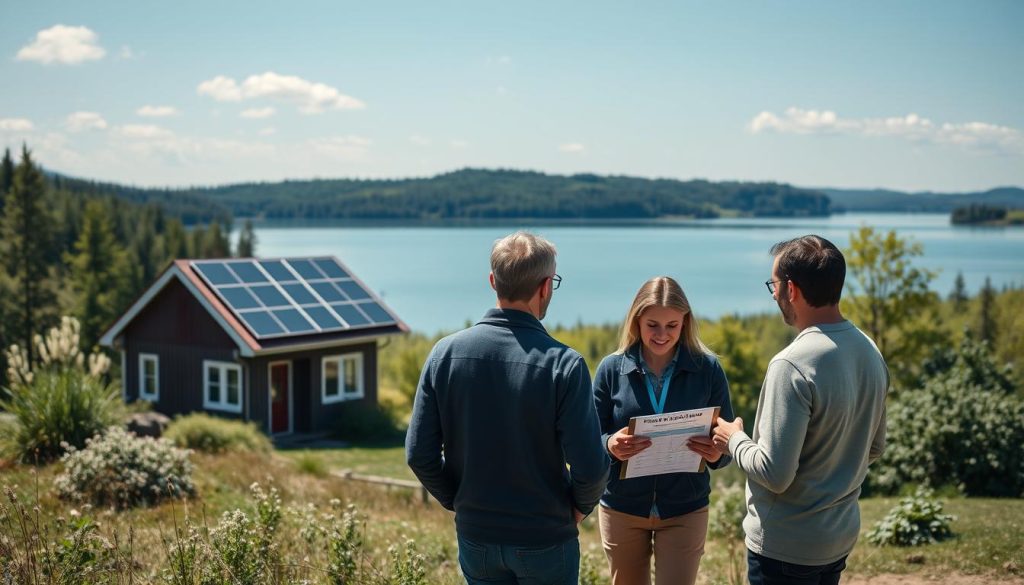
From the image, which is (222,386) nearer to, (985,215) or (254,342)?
(254,342)

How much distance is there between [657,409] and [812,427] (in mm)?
1149

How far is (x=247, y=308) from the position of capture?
22844 millimetres

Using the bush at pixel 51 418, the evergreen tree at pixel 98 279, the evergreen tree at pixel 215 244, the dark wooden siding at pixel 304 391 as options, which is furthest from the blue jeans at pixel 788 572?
the evergreen tree at pixel 215 244

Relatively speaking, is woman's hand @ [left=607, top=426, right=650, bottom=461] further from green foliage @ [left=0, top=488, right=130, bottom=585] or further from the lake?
the lake

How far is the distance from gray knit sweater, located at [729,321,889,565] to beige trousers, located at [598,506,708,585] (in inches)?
29.8

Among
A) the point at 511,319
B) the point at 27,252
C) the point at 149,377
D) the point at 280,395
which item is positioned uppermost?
the point at 511,319

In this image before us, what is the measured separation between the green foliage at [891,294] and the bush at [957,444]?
17399mm

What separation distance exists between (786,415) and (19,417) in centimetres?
1058

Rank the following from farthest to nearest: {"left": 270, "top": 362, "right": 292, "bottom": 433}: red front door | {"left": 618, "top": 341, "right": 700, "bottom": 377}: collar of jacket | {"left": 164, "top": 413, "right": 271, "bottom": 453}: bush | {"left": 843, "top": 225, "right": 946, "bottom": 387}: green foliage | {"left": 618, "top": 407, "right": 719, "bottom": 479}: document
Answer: {"left": 843, "top": 225, "right": 946, "bottom": 387}: green foliage, {"left": 270, "top": 362, "right": 292, "bottom": 433}: red front door, {"left": 164, "top": 413, "right": 271, "bottom": 453}: bush, {"left": 618, "top": 341, "right": 700, "bottom": 377}: collar of jacket, {"left": 618, "top": 407, "right": 719, "bottom": 479}: document

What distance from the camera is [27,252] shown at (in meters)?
42.6

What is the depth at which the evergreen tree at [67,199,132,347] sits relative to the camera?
171 ft

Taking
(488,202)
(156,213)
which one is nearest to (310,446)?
(156,213)

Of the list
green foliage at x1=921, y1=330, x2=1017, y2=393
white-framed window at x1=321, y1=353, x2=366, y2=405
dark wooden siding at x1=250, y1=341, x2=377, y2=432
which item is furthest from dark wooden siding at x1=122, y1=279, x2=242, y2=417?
green foliage at x1=921, y1=330, x2=1017, y2=393

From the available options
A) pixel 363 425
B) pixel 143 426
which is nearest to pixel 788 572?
pixel 143 426
